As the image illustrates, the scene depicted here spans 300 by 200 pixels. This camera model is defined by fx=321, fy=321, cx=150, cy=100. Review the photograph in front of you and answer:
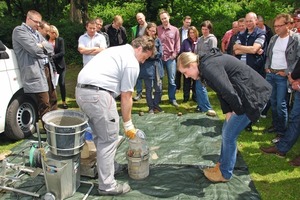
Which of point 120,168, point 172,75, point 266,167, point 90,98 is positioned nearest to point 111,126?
point 90,98

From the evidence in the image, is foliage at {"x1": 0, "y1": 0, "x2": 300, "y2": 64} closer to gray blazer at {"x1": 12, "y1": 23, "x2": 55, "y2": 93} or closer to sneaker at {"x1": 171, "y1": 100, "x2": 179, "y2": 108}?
sneaker at {"x1": 171, "y1": 100, "x2": 179, "y2": 108}

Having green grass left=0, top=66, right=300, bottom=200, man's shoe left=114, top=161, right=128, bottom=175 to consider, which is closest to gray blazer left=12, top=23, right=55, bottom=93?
green grass left=0, top=66, right=300, bottom=200

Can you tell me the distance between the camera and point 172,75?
7.21 meters

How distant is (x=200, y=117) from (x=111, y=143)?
10.2 feet

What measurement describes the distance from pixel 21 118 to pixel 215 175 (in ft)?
11.2

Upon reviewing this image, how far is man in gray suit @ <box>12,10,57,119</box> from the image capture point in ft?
16.3

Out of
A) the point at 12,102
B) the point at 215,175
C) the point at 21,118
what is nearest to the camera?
the point at 215,175

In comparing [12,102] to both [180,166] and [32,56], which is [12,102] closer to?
[32,56]

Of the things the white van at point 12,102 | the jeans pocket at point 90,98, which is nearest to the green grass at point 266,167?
the white van at point 12,102

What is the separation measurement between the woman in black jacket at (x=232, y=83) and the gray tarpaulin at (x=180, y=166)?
769 millimetres

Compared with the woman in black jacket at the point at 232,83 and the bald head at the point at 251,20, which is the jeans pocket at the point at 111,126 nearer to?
the woman in black jacket at the point at 232,83

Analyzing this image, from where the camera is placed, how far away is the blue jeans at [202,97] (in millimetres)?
6647

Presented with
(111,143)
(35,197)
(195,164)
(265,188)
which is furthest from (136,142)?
(265,188)

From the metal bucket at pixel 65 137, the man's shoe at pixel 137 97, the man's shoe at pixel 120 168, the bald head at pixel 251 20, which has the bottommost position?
the man's shoe at pixel 120 168
